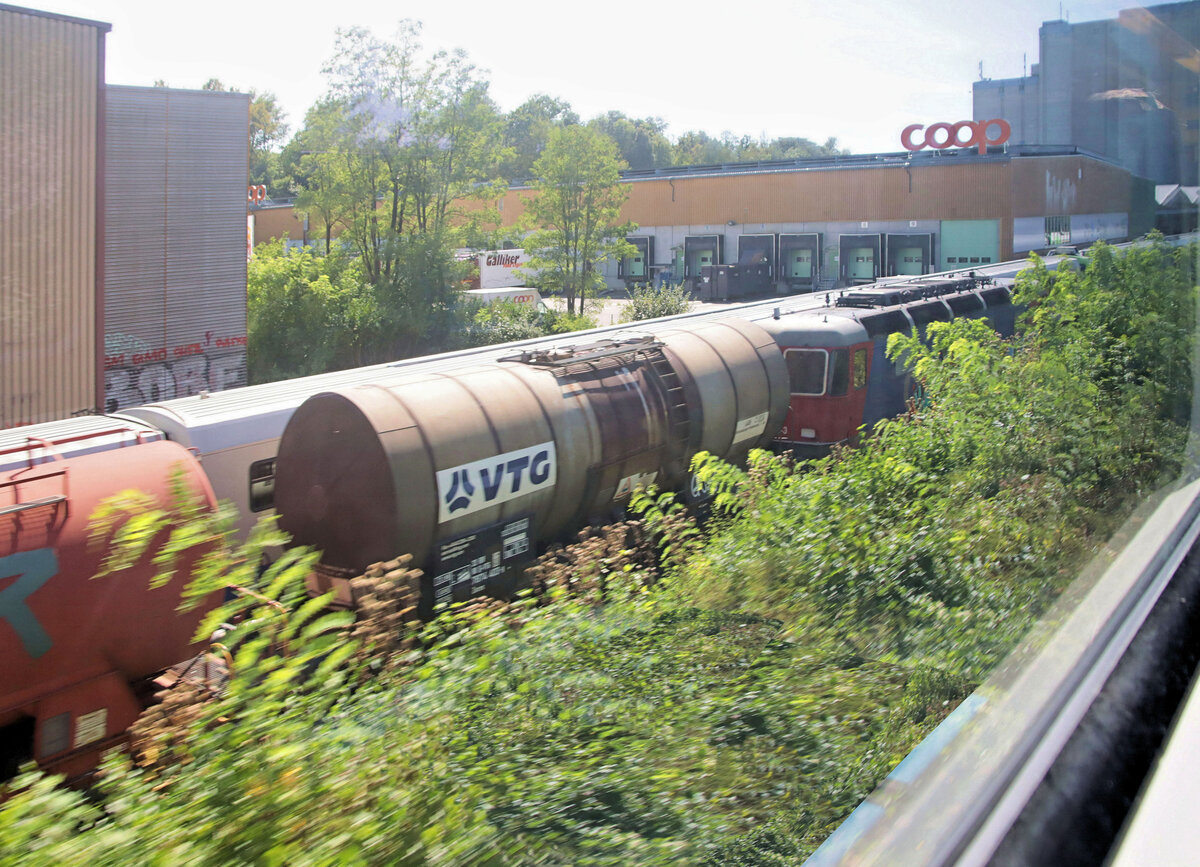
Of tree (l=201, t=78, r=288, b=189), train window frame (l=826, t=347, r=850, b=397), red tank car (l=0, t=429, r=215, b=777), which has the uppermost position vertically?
tree (l=201, t=78, r=288, b=189)

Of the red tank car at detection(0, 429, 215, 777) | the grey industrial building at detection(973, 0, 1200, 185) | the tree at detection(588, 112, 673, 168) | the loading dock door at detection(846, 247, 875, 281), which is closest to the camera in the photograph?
the grey industrial building at detection(973, 0, 1200, 185)

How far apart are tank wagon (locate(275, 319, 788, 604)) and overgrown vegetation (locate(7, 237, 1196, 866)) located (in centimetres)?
241

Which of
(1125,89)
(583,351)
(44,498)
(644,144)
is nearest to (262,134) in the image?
(583,351)

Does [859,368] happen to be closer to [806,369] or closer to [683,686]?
[806,369]

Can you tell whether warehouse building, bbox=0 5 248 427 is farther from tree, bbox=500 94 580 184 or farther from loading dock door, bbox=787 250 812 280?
loading dock door, bbox=787 250 812 280

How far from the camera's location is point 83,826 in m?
1.96

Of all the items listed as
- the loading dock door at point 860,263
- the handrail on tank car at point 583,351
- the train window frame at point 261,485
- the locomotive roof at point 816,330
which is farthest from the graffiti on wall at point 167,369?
the loading dock door at point 860,263

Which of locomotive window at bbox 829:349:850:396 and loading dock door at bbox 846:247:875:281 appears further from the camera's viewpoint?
loading dock door at bbox 846:247:875:281

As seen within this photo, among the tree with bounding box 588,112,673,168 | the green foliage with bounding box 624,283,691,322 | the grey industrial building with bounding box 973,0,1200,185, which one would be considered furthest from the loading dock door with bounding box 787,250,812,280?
the grey industrial building with bounding box 973,0,1200,185

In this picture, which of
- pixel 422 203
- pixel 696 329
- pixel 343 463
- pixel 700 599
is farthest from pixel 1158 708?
pixel 422 203

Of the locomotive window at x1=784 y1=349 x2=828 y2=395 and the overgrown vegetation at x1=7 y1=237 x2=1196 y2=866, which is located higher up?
the locomotive window at x1=784 y1=349 x2=828 y2=395

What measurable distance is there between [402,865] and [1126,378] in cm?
543

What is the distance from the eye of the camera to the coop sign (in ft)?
26.8

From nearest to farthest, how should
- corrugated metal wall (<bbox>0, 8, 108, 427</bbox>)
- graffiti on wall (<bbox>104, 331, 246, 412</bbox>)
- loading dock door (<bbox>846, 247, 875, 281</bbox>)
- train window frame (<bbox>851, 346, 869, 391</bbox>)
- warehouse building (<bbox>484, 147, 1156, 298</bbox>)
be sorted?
corrugated metal wall (<bbox>0, 8, 108, 427</bbox>), train window frame (<bbox>851, 346, 869, 391</bbox>), graffiti on wall (<bbox>104, 331, 246, 412</bbox>), warehouse building (<bbox>484, 147, 1156, 298</bbox>), loading dock door (<bbox>846, 247, 875, 281</bbox>)
